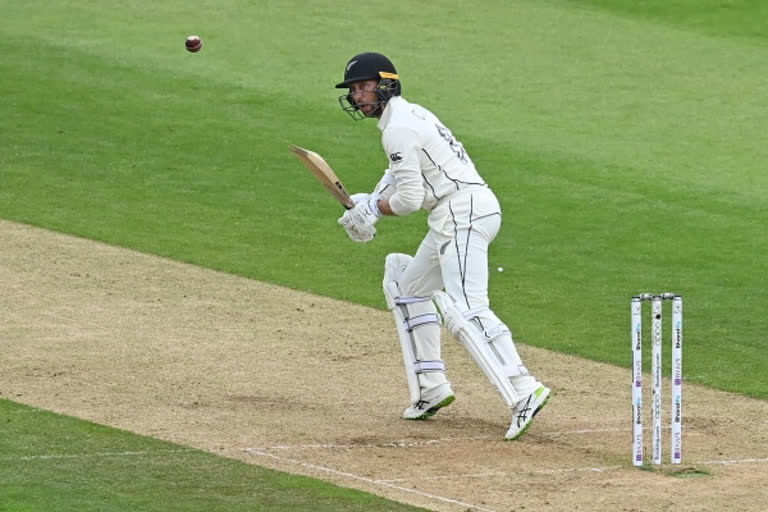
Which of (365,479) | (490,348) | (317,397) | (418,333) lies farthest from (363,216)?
(365,479)

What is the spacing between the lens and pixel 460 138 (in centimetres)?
1983

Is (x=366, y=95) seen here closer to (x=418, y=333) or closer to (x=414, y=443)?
(x=418, y=333)

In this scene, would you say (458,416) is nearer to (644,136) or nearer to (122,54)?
(644,136)

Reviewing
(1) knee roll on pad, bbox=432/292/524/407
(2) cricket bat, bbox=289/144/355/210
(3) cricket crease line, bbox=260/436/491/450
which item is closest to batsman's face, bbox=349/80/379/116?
(2) cricket bat, bbox=289/144/355/210

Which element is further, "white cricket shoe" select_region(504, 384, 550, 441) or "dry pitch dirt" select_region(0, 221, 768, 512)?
"white cricket shoe" select_region(504, 384, 550, 441)

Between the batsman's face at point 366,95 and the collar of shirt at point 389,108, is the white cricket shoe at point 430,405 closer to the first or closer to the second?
the collar of shirt at point 389,108

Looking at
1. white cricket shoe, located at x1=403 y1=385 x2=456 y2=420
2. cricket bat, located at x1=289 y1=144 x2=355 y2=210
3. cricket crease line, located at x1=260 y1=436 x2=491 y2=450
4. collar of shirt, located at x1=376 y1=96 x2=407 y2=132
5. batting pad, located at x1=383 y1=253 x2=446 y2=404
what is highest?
collar of shirt, located at x1=376 y1=96 x2=407 y2=132

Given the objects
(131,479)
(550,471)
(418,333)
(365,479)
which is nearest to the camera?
(131,479)

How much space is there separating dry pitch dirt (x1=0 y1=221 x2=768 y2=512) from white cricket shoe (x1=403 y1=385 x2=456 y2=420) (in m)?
0.10

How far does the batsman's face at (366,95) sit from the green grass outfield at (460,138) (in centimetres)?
312

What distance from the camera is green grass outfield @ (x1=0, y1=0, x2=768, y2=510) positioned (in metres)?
14.9

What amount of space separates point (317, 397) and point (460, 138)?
9.02 meters

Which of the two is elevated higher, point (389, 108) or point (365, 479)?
point (389, 108)

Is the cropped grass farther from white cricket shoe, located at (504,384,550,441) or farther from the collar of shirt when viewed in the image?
the collar of shirt
